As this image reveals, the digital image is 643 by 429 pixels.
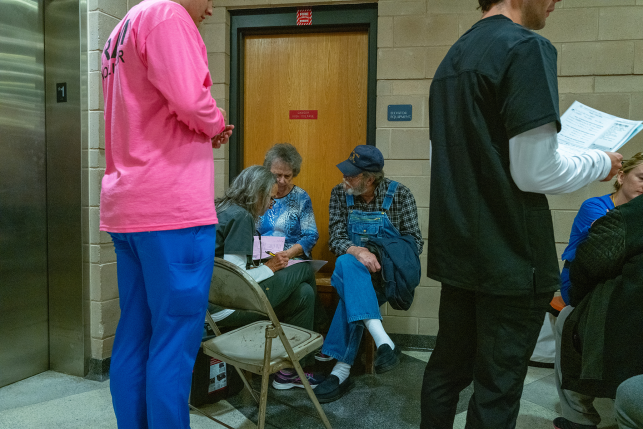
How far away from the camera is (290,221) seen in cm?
283

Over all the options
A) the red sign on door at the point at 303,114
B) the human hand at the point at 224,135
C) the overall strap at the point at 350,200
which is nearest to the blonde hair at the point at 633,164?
the overall strap at the point at 350,200

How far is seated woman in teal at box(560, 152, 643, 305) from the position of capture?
1.93 m

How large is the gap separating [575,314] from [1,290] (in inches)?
103

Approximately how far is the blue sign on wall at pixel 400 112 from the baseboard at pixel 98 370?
2.22m

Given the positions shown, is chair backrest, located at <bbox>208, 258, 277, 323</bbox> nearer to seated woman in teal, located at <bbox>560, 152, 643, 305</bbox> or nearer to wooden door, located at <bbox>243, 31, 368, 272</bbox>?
seated woman in teal, located at <bbox>560, 152, 643, 305</bbox>

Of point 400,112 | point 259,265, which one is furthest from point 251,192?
point 400,112

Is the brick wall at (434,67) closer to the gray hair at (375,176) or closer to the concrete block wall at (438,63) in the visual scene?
the concrete block wall at (438,63)

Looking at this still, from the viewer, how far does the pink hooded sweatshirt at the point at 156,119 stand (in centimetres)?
115

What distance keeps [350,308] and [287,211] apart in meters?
0.85

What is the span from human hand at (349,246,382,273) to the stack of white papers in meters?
1.28

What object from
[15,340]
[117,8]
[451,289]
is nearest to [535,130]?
[451,289]

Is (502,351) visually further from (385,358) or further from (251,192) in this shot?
(251,192)

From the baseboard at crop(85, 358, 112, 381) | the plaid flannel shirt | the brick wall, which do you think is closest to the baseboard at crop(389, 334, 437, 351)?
the brick wall

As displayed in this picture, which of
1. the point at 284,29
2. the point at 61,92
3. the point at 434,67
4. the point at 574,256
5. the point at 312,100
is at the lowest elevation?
the point at 574,256
